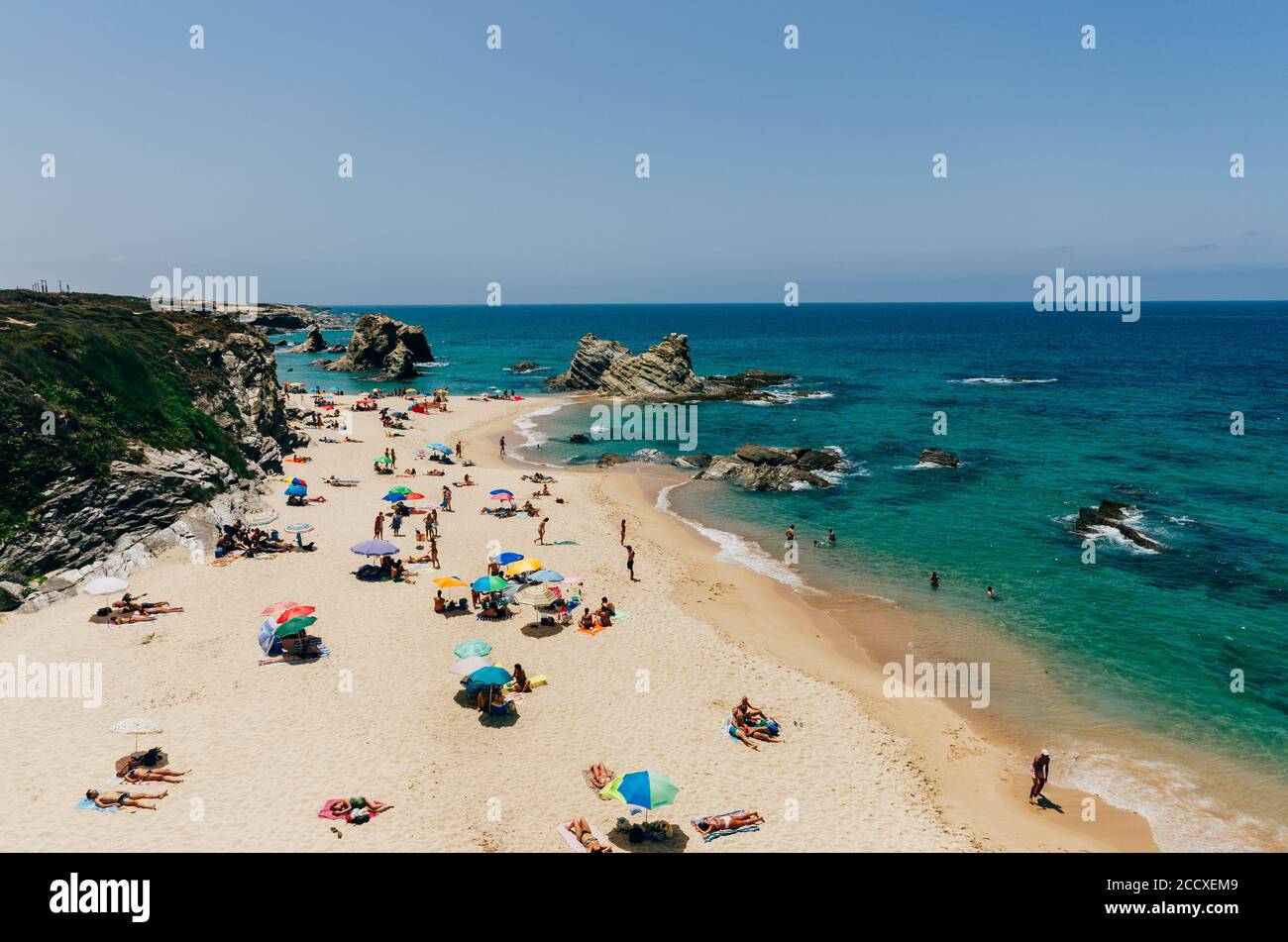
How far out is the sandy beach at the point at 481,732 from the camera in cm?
1441

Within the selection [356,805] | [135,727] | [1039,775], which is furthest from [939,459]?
[135,727]

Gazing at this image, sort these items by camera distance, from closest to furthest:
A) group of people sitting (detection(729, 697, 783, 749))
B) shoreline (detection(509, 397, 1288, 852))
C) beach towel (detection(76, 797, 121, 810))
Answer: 1. beach towel (detection(76, 797, 121, 810))
2. shoreline (detection(509, 397, 1288, 852))
3. group of people sitting (detection(729, 697, 783, 749))

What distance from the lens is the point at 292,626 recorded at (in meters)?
20.6

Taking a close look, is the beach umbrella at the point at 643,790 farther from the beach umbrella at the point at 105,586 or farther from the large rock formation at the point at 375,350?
the large rock formation at the point at 375,350

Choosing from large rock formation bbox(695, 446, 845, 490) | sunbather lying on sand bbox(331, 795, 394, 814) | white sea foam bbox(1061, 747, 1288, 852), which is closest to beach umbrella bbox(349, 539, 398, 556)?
sunbather lying on sand bbox(331, 795, 394, 814)

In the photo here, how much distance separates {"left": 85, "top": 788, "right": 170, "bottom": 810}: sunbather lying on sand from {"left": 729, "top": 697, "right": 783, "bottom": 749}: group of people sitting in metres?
13.5

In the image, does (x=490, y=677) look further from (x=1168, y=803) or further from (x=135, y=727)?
(x=1168, y=803)

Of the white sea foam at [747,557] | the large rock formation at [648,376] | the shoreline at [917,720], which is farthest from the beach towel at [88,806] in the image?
the large rock formation at [648,376]

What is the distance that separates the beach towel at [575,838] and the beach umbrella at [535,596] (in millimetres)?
9699

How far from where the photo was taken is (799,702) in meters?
20.2

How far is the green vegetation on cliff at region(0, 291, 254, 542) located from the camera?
25484 mm

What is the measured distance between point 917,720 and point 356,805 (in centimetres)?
1540

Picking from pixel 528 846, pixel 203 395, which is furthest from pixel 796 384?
pixel 528 846

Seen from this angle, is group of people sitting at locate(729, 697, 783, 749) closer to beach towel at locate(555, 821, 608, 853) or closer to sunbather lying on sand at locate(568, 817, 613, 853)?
beach towel at locate(555, 821, 608, 853)
